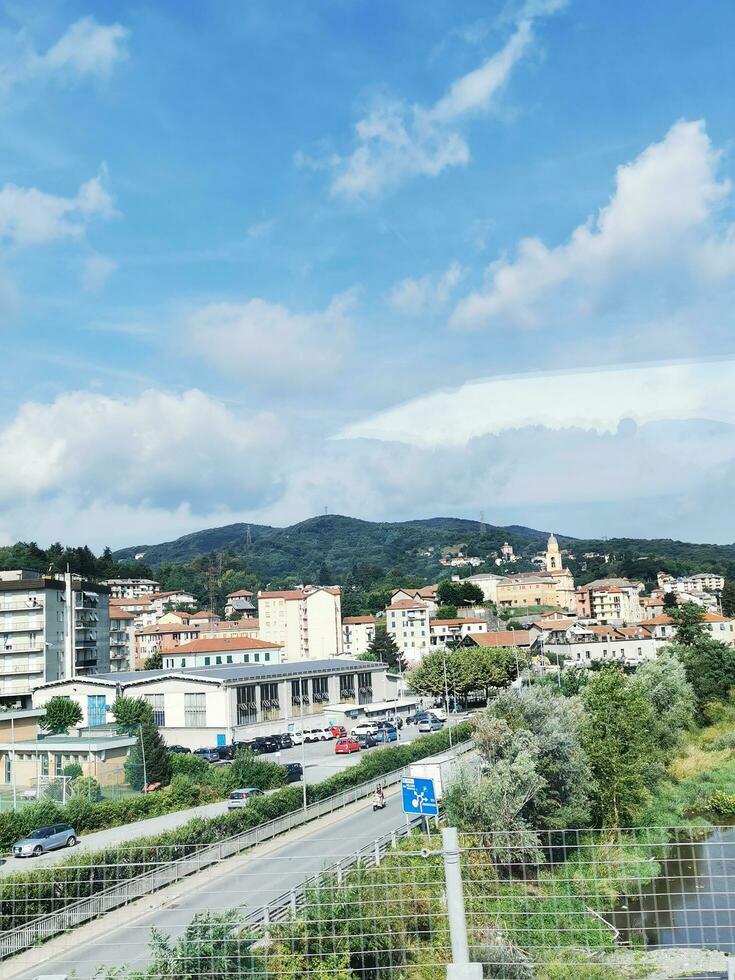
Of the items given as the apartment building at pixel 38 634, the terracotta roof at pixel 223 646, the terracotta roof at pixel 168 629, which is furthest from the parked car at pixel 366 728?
the terracotta roof at pixel 168 629

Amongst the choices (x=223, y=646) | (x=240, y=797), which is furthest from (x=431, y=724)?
(x=240, y=797)

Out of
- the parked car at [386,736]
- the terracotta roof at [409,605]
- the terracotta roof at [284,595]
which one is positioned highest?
the terracotta roof at [284,595]

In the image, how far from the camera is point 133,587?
3853 inches

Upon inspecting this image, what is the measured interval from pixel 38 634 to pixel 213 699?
41.0 ft

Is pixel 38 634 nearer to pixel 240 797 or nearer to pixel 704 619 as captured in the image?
pixel 240 797

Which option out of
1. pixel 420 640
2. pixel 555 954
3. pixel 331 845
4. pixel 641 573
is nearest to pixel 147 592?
pixel 420 640

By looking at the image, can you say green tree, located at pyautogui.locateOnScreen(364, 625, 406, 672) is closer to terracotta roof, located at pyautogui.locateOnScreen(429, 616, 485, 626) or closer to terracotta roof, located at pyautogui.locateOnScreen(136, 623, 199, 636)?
terracotta roof, located at pyautogui.locateOnScreen(429, 616, 485, 626)

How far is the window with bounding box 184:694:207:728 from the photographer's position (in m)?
28.2

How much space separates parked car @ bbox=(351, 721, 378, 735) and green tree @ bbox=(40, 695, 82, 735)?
923 centimetres

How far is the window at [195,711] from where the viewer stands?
92.7 feet

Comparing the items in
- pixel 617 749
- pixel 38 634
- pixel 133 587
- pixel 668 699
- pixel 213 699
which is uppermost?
pixel 133 587

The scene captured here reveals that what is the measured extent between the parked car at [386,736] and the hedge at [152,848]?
2480 mm

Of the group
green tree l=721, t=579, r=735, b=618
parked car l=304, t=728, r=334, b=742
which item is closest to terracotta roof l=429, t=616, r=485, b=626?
green tree l=721, t=579, r=735, b=618

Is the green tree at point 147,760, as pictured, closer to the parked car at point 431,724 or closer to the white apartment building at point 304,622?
the parked car at point 431,724
